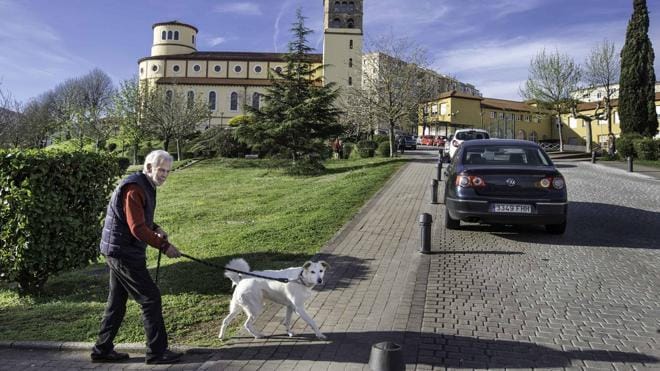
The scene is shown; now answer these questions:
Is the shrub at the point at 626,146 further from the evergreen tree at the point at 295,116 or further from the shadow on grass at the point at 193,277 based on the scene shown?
the shadow on grass at the point at 193,277

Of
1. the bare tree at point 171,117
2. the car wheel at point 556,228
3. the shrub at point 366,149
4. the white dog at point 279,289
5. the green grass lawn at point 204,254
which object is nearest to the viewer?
the white dog at point 279,289

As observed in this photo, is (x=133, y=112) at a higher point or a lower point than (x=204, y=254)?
higher

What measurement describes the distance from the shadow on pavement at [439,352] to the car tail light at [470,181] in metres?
3.93

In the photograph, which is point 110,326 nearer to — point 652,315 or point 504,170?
point 652,315

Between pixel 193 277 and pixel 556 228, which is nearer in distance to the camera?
pixel 193 277

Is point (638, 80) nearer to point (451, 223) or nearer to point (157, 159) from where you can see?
point (451, 223)

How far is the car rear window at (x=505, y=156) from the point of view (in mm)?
8547

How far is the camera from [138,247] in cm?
393

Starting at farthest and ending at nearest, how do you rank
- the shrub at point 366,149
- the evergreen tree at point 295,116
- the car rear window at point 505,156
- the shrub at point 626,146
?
the shrub at point 366,149 < the shrub at point 626,146 < the evergreen tree at point 295,116 < the car rear window at point 505,156

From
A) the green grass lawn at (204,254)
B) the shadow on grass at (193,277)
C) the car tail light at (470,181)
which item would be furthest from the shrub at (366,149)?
the shadow on grass at (193,277)

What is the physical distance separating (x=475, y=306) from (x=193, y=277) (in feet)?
11.6

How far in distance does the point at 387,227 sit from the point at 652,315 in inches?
196

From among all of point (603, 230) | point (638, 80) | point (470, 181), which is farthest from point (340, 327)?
point (638, 80)

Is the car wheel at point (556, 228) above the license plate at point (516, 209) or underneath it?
underneath
